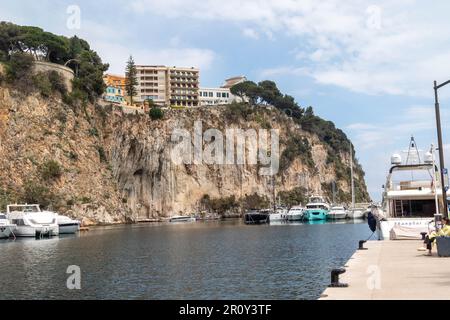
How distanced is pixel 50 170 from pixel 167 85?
8273cm

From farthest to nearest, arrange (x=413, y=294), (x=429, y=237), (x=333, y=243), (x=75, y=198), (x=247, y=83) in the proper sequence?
1. (x=247, y=83)
2. (x=75, y=198)
3. (x=333, y=243)
4. (x=429, y=237)
5. (x=413, y=294)

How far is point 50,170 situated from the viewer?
283ft

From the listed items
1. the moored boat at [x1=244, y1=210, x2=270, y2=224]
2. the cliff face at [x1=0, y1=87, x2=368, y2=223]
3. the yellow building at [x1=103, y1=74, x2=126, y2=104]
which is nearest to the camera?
the cliff face at [x1=0, y1=87, x2=368, y2=223]

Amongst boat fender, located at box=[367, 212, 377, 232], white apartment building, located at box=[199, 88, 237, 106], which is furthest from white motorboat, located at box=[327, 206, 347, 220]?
white apartment building, located at box=[199, 88, 237, 106]

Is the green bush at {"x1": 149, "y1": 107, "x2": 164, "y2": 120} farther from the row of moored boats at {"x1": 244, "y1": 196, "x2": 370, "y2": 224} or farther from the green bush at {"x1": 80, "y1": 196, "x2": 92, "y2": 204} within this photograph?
the row of moored boats at {"x1": 244, "y1": 196, "x2": 370, "y2": 224}

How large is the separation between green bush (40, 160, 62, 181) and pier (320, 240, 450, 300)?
71495mm

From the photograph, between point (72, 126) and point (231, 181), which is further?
point (231, 181)

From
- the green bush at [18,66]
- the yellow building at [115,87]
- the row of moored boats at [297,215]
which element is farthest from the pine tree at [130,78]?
the row of moored boats at [297,215]

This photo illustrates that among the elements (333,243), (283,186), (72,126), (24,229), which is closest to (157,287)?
(333,243)

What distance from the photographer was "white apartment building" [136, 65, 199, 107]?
6412 inches

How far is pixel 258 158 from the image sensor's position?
137m

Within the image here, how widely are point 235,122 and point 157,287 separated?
11361 cm
